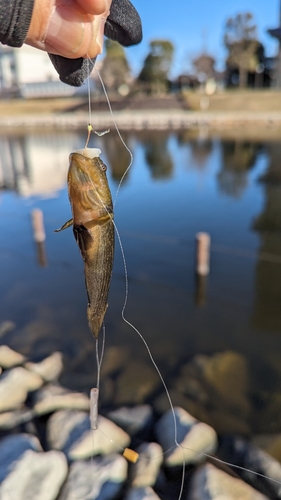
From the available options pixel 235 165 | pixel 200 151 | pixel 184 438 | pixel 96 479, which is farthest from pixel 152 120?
pixel 96 479

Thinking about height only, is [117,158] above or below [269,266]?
above

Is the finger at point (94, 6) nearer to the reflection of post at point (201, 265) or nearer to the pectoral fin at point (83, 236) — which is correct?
the pectoral fin at point (83, 236)

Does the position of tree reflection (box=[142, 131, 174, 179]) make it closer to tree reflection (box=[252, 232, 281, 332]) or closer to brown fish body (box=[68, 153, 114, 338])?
tree reflection (box=[252, 232, 281, 332])

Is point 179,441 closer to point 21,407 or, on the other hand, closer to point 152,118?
point 21,407

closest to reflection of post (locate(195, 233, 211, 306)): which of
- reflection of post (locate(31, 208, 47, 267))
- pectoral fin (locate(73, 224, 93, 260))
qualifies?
reflection of post (locate(31, 208, 47, 267))

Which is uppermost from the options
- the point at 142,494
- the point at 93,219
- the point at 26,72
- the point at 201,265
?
the point at 26,72

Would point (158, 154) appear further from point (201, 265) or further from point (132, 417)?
point (132, 417)
